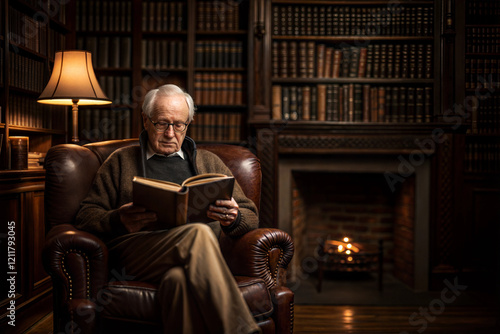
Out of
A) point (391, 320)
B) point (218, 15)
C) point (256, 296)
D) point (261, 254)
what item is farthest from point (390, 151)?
point (256, 296)

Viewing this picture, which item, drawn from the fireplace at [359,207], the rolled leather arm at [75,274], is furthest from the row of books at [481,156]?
the rolled leather arm at [75,274]

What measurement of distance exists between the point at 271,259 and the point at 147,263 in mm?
476

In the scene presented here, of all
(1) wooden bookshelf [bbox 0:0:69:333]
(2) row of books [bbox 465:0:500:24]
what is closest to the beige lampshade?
(1) wooden bookshelf [bbox 0:0:69:333]

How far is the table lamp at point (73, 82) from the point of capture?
2.45m

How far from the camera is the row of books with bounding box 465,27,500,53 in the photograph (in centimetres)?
315

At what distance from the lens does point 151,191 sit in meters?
1.43

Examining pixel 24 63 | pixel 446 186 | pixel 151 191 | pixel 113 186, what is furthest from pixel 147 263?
pixel 446 186

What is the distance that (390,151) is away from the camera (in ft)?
9.91

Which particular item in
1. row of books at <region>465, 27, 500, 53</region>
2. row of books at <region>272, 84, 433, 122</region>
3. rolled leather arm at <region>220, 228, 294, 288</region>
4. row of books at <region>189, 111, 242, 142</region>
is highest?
row of books at <region>465, 27, 500, 53</region>

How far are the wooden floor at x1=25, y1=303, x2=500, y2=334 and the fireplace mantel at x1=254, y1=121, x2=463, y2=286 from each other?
45cm

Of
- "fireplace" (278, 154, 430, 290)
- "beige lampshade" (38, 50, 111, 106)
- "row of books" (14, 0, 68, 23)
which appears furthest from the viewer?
"fireplace" (278, 154, 430, 290)

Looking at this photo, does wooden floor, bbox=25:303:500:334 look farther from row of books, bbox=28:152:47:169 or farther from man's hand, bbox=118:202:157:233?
man's hand, bbox=118:202:157:233

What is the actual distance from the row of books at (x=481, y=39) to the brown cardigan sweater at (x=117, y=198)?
2.27m

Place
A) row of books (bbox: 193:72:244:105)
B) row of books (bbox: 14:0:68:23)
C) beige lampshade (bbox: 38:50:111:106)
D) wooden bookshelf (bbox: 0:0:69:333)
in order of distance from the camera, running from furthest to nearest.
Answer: row of books (bbox: 193:72:244:105), row of books (bbox: 14:0:68:23), beige lampshade (bbox: 38:50:111:106), wooden bookshelf (bbox: 0:0:69:333)
